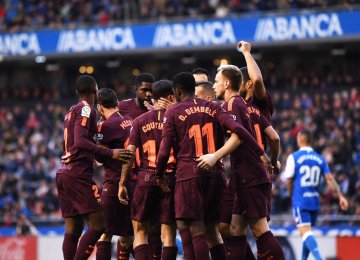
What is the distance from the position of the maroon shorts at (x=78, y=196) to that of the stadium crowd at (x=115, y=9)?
17.6 meters

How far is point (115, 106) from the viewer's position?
468 inches

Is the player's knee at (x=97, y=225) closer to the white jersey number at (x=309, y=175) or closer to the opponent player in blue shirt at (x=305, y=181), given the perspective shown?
the opponent player in blue shirt at (x=305, y=181)

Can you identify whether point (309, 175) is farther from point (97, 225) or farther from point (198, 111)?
point (198, 111)

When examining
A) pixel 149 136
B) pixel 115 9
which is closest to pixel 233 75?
pixel 149 136

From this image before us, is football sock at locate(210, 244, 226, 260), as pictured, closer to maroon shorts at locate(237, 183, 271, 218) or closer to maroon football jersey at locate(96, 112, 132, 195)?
maroon shorts at locate(237, 183, 271, 218)

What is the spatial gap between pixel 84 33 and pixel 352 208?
13.1 m

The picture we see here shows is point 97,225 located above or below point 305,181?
below

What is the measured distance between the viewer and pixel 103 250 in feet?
38.1

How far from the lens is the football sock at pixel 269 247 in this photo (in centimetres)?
1012

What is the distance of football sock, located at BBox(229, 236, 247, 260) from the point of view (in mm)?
10500

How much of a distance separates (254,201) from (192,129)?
3.78 feet

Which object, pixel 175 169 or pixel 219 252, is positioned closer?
pixel 219 252

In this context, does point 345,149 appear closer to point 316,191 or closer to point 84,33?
point 316,191

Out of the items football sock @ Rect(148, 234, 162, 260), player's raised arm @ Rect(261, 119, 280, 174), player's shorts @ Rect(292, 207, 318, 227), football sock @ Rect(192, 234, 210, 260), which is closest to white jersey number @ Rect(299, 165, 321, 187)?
player's shorts @ Rect(292, 207, 318, 227)
